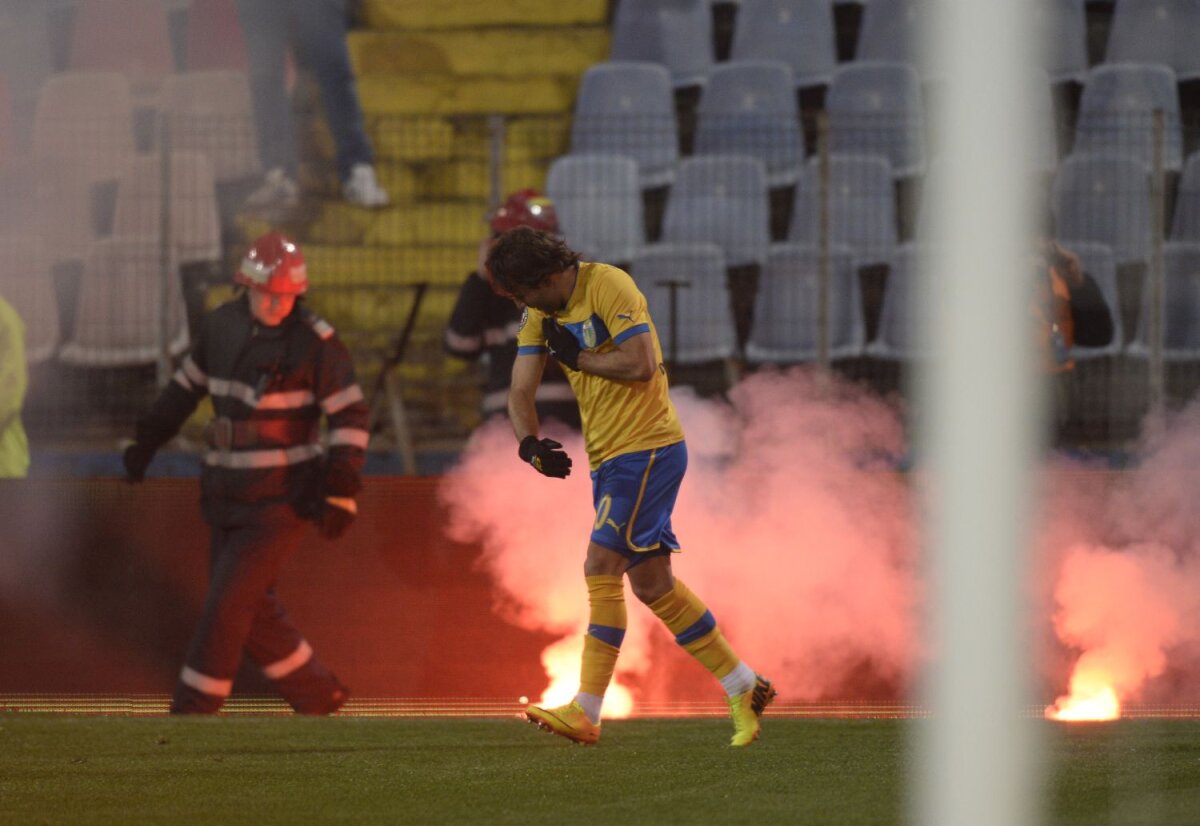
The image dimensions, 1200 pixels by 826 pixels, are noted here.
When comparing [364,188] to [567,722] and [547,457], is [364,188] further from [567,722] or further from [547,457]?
[567,722]

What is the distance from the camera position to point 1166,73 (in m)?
12.6

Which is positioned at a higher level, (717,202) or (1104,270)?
(717,202)

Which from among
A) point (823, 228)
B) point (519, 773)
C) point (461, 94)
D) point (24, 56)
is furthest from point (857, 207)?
point (519, 773)

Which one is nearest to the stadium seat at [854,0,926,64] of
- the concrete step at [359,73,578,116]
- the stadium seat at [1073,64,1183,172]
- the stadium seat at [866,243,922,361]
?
the stadium seat at [1073,64,1183,172]

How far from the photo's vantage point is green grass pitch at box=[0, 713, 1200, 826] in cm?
448

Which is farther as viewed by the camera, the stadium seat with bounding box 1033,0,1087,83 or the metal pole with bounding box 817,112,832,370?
the stadium seat with bounding box 1033,0,1087,83

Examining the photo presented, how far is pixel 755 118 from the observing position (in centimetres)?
1224

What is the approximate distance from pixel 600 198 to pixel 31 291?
11.6 ft

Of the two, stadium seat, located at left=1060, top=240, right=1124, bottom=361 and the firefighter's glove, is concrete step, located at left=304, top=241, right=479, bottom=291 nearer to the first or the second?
stadium seat, located at left=1060, top=240, right=1124, bottom=361

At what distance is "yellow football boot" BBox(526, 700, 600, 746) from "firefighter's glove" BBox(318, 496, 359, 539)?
5.59ft

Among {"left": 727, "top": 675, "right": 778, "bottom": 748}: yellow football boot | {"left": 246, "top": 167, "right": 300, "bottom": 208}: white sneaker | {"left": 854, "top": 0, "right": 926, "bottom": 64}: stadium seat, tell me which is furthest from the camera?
{"left": 854, "top": 0, "right": 926, "bottom": 64}: stadium seat

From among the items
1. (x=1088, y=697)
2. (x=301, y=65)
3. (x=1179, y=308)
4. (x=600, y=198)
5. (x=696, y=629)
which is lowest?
(x=1088, y=697)

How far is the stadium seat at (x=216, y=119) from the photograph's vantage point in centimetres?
1055

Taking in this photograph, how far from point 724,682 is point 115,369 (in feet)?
19.3
